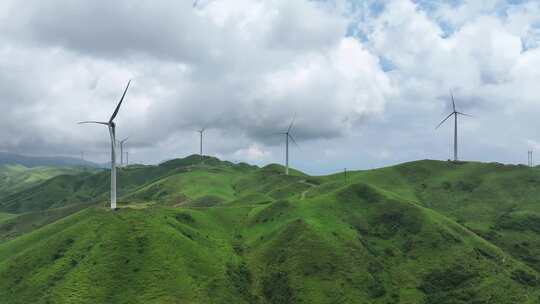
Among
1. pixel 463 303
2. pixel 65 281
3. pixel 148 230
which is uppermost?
pixel 148 230

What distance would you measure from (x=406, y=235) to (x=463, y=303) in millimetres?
37419

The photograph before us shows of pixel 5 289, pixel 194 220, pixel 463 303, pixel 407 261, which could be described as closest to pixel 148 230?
pixel 194 220

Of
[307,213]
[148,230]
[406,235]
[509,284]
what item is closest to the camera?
[509,284]

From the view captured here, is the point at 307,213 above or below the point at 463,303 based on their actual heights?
above

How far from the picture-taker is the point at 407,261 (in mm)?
144500

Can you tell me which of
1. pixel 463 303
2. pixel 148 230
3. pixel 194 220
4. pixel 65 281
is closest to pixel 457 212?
pixel 463 303

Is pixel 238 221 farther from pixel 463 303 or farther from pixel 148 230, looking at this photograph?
pixel 463 303

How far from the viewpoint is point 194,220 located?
536 feet

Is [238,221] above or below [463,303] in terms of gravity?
above

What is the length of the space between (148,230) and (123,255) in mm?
13345

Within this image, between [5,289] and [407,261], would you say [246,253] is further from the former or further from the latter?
[5,289]

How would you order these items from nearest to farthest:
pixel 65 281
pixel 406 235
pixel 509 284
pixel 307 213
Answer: pixel 65 281, pixel 509 284, pixel 406 235, pixel 307 213

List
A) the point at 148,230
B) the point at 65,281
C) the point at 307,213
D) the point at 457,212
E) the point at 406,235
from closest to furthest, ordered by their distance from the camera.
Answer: the point at 65,281, the point at 148,230, the point at 406,235, the point at 307,213, the point at 457,212

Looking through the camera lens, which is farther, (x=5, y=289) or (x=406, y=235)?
(x=406, y=235)
